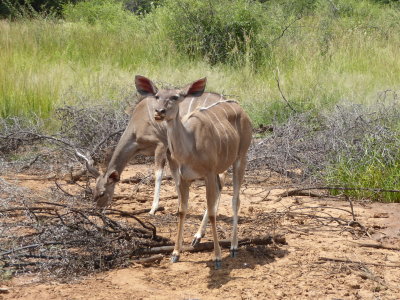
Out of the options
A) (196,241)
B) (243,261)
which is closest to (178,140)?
(196,241)

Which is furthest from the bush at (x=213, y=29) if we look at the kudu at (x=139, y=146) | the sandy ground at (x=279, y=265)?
the sandy ground at (x=279, y=265)

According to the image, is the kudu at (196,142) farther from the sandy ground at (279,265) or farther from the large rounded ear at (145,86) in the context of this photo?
the sandy ground at (279,265)

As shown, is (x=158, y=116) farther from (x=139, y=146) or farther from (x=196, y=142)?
(x=139, y=146)

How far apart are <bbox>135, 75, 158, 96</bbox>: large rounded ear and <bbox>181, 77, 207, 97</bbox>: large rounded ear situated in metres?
0.24

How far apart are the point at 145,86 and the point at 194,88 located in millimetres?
374

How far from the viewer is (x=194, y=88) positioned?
17.8 ft

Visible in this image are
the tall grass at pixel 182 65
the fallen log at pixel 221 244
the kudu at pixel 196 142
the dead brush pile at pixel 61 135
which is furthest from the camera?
the tall grass at pixel 182 65

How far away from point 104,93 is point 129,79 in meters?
0.86

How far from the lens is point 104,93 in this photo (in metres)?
10.6

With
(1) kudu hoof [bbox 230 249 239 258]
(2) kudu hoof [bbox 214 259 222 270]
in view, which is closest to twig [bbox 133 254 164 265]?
(2) kudu hoof [bbox 214 259 222 270]

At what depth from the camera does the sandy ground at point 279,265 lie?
4941 millimetres

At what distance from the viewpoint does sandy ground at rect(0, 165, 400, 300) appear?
4941 millimetres

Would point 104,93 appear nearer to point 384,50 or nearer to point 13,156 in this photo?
point 13,156

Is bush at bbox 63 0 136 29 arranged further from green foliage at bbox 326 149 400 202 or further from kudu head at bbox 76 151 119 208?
kudu head at bbox 76 151 119 208
